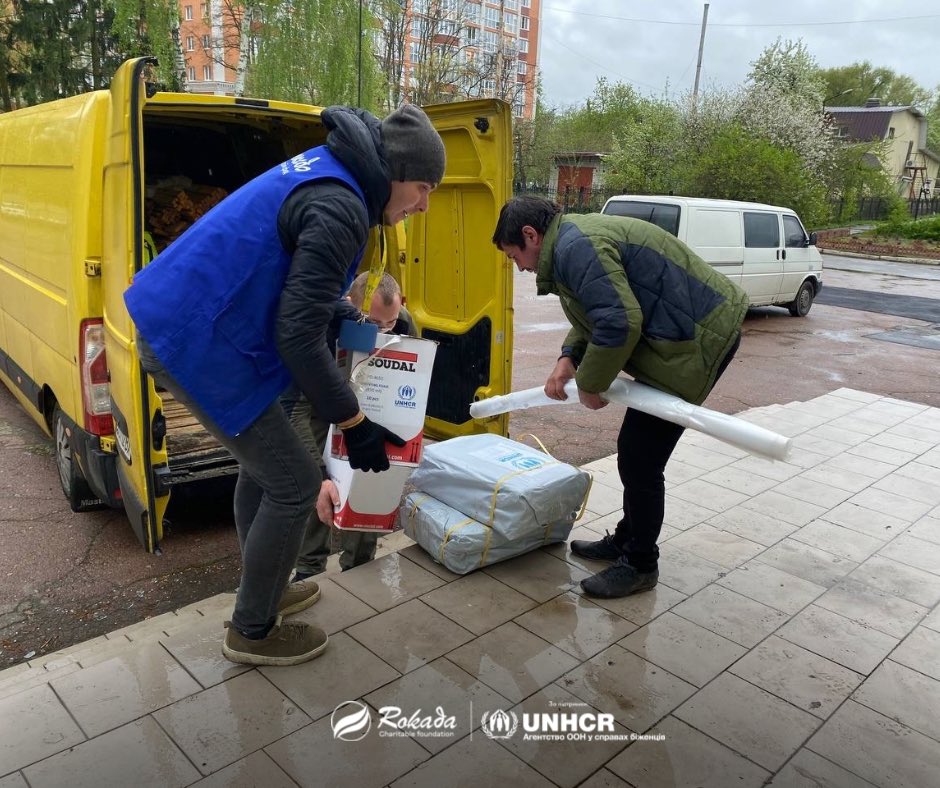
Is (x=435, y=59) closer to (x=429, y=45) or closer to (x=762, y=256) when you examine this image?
(x=429, y=45)

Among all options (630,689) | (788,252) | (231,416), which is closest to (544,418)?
(630,689)

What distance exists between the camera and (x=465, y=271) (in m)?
4.54

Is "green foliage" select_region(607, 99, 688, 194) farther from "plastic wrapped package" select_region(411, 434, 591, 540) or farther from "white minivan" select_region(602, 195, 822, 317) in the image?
"plastic wrapped package" select_region(411, 434, 591, 540)

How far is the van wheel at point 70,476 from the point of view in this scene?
4066 mm

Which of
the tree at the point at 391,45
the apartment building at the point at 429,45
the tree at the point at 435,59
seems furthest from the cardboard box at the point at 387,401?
the tree at the point at 435,59

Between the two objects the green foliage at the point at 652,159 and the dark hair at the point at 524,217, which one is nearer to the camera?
the dark hair at the point at 524,217

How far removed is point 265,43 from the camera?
1797 cm

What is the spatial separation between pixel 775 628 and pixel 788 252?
36.9ft

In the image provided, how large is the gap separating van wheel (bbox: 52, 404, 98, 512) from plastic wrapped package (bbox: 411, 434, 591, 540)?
191cm

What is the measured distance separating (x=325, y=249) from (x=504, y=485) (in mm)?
1652

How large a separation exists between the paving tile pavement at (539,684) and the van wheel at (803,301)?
10.5 metres

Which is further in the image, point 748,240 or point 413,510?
point 748,240

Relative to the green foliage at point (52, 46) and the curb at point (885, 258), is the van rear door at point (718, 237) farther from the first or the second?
the green foliage at point (52, 46)

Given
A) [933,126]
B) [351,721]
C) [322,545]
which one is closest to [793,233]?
[322,545]
